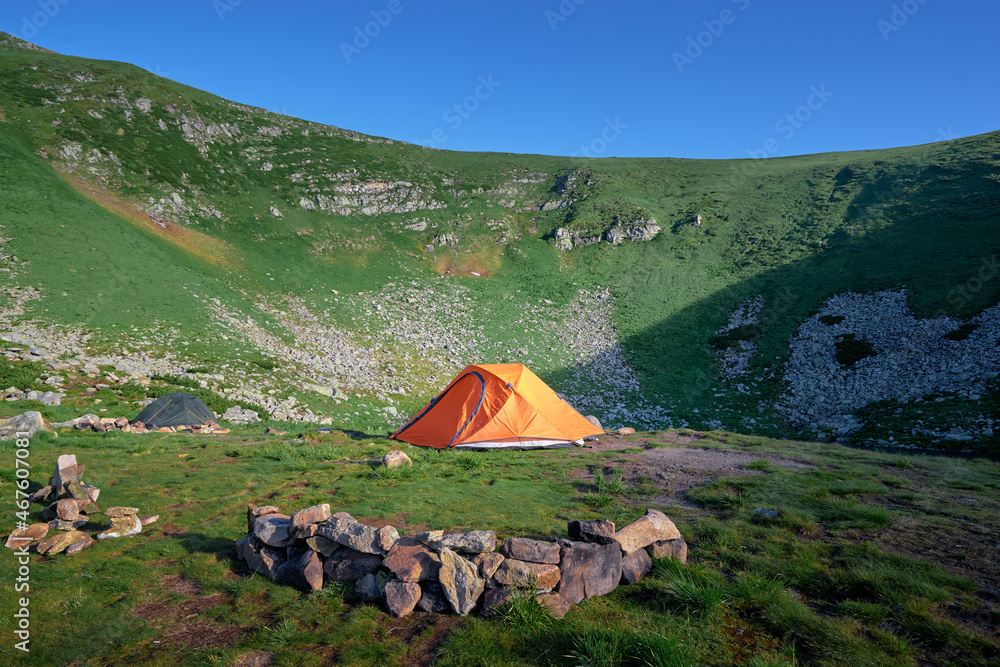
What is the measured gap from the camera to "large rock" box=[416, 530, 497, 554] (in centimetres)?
584

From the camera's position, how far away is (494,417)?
1548 cm

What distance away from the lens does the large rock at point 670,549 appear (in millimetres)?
6348

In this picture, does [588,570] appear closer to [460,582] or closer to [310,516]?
[460,582]

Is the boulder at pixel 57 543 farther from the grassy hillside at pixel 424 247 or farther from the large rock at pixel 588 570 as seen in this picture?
the grassy hillside at pixel 424 247

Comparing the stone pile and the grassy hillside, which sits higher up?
the grassy hillside

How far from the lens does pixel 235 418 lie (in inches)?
746

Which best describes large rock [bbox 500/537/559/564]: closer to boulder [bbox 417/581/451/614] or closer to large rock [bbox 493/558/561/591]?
large rock [bbox 493/558/561/591]

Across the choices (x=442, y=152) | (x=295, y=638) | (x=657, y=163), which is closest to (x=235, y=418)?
(x=295, y=638)

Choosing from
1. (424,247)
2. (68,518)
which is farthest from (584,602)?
(424,247)

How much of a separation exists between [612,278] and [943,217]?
104 ft

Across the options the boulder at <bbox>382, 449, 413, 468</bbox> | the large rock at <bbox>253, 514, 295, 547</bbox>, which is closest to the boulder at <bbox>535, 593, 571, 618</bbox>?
the large rock at <bbox>253, 514, 295, 547</bbox>

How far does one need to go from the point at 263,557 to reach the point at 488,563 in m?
3.50

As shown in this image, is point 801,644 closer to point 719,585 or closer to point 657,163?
point 719,585

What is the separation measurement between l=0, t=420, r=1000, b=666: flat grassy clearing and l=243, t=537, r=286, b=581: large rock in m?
0.19
